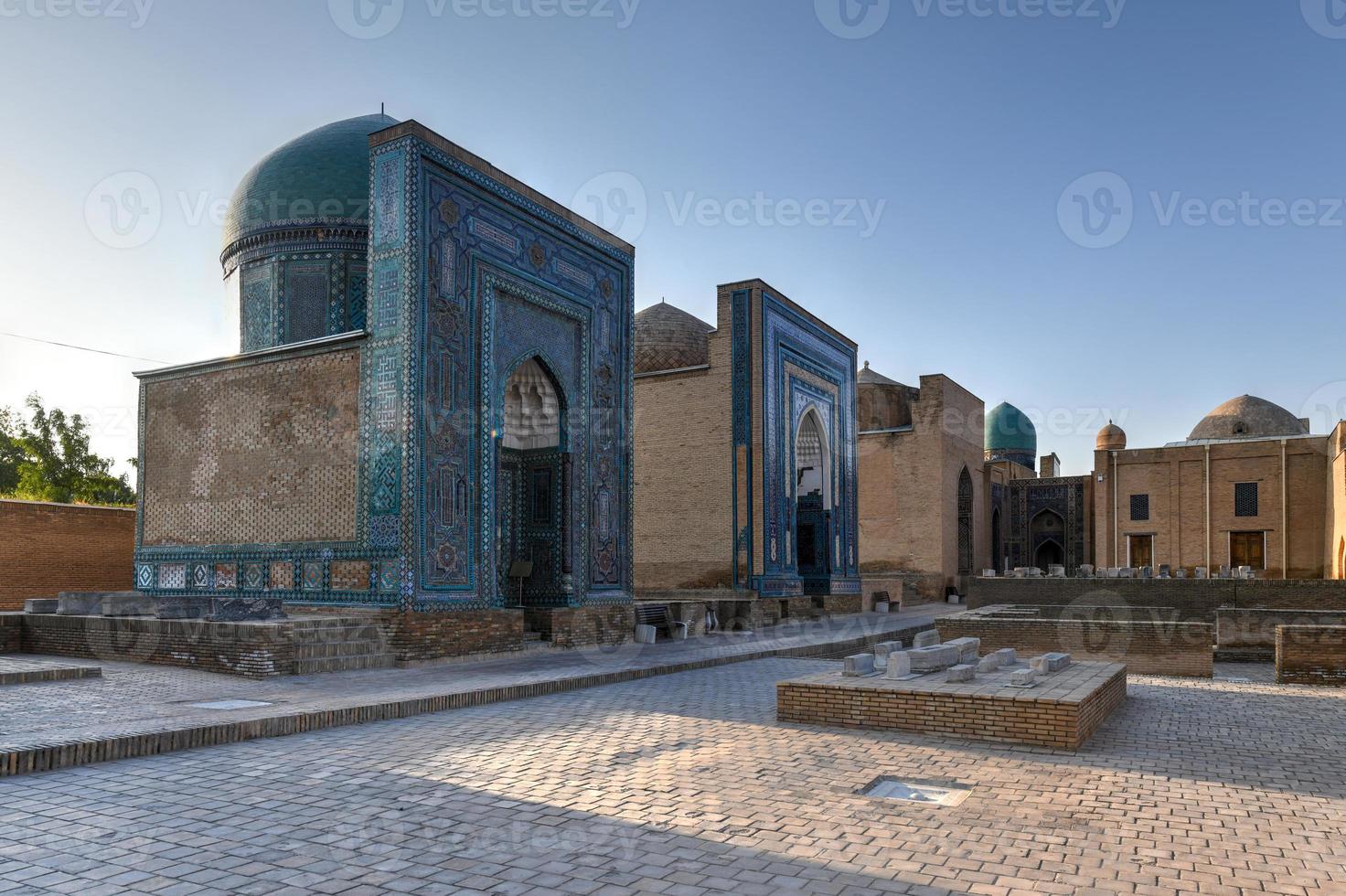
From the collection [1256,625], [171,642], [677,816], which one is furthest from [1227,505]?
[677,816]

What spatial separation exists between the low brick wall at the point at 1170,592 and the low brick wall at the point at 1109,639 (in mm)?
4403

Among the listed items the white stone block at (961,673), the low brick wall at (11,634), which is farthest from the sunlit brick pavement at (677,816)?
the low brick wall at (11,634)

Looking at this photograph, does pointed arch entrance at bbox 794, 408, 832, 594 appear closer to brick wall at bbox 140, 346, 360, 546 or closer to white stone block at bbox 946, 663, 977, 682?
brick wall at bbox 140, 346, 360, 546

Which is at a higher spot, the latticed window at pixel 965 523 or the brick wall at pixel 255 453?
the brick wall at pixel 255 453

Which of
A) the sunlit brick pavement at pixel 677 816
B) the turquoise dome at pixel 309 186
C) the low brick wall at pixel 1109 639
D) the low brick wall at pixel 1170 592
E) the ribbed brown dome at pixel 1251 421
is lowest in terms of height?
the low brick wall at pixel 1170 592

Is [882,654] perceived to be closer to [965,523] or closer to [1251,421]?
[965,523]

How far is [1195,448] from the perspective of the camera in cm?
2773

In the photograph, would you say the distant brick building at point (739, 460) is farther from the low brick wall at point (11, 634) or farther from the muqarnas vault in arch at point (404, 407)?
the low brick wall at point (11, 634)

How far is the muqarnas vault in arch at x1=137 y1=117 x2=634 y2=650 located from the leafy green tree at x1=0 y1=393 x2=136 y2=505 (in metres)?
16.2

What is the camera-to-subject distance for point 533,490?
12078mm

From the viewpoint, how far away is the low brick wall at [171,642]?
815 cm

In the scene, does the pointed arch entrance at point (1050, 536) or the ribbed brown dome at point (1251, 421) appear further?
the pointed arch entrance at point (1050, 536)

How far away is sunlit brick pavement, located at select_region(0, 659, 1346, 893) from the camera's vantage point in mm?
3201

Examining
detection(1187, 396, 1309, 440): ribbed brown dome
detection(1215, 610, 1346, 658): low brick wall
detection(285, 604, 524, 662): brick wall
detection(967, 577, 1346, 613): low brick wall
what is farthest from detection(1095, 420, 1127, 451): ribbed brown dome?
detection(285, 604, 524, 662): brick wall
